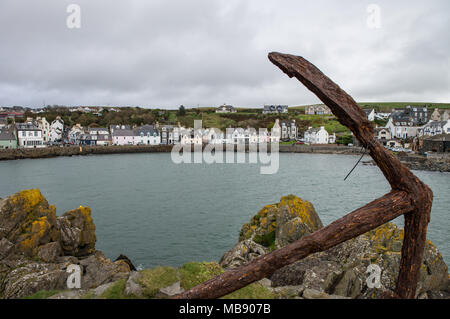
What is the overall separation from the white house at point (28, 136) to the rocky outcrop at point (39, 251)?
75.3 meters

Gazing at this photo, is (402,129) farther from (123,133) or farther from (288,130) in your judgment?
(123,133)

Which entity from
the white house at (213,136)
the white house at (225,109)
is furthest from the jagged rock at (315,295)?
the white house at (225,109)

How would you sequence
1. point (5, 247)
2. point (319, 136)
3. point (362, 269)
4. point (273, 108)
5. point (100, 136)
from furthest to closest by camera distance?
point (273, 108) < point (319, 136) < point (100, 136) < point (5, 247) < point (362, 269)

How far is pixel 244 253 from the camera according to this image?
35.1 ft

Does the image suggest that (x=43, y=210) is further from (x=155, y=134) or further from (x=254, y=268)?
(x=155, y=134)

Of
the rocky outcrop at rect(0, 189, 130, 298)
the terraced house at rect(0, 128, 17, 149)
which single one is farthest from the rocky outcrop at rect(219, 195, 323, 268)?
the terraced house at rect(0, 128, 17, 149)

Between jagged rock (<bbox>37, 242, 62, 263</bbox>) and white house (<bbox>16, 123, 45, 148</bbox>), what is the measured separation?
7726 centimetres

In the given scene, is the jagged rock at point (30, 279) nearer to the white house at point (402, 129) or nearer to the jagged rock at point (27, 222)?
the jagged rock at point (27, 222)

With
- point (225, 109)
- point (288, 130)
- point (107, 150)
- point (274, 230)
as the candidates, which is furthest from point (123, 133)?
point (274, 230)

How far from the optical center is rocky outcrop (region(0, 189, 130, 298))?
304 inches

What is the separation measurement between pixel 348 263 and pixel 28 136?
3382 inches

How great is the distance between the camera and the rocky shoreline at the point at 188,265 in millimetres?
5992

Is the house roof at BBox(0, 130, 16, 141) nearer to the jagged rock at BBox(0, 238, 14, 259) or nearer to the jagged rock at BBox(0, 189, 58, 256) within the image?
the jagged rock at BBox(0, 189, 58, 256)

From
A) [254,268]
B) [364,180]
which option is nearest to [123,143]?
[364,180]
